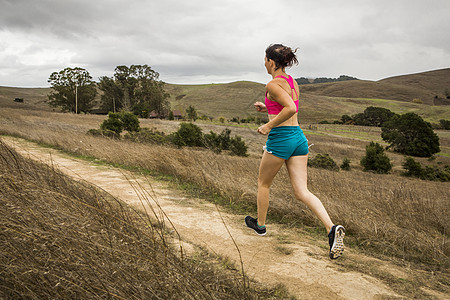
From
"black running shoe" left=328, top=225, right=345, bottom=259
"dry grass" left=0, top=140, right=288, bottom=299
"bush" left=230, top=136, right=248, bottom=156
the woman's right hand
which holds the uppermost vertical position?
the woman's right hand

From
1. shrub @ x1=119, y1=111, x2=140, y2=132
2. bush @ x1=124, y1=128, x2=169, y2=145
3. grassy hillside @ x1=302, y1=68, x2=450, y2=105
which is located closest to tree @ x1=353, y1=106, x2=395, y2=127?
shrub @ x1=119, y1=111, x2=140, y2=132

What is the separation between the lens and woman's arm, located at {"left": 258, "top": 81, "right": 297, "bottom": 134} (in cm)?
275

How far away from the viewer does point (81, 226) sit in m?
1.92

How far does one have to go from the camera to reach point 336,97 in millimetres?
112250

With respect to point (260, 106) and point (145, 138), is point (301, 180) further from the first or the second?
point (145, 138)

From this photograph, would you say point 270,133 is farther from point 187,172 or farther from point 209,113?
point 209,113

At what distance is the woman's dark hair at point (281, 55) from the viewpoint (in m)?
2.95

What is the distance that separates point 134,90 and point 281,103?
6607cm

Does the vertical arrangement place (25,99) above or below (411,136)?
above

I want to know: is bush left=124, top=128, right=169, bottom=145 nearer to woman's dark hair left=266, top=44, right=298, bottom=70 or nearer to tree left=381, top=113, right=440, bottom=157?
woman's dark hair left=266, top=44, right=298, bottom=70

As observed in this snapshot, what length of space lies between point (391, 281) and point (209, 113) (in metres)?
52.0

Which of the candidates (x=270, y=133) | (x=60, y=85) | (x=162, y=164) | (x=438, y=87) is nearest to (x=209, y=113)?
(x=60, y=85)

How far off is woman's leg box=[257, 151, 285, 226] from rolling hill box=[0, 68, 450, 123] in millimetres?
41947

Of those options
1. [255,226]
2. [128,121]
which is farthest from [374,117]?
[255,226]
